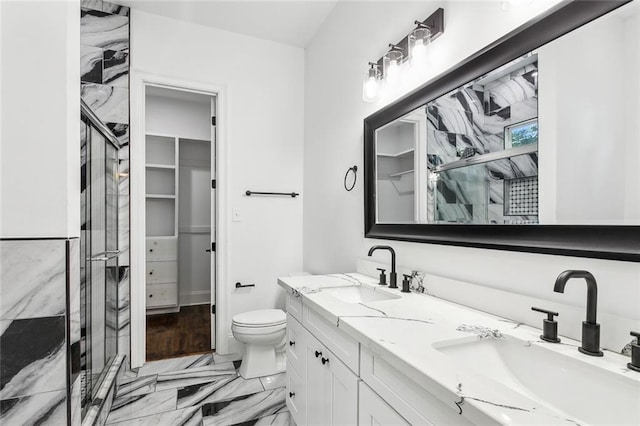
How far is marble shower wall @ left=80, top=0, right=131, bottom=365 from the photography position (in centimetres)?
240

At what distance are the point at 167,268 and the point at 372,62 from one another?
10.6 ft

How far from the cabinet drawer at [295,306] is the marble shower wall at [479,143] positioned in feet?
2.53

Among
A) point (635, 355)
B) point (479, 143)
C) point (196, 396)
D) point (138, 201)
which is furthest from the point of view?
point (138, 201)

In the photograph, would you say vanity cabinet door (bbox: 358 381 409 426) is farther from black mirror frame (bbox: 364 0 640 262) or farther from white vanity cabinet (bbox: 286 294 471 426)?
black mirror frame (bbox: 364 0 640 262)

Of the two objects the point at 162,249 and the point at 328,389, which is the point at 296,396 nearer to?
the point at 328,389

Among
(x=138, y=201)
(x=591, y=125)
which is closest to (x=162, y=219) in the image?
(x=138, y=201)

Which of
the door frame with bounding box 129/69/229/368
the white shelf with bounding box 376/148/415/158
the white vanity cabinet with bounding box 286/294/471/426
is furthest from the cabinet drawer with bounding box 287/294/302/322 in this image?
the door frame with bounding box 129/69/229/368

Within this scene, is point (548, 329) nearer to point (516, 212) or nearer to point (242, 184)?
point (516, 212)

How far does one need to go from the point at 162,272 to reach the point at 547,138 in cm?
392

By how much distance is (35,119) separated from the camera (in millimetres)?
1136

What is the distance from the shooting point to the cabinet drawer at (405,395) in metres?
0.71

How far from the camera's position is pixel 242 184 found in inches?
112

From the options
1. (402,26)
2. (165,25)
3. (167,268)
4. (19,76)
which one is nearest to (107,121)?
(165,25)

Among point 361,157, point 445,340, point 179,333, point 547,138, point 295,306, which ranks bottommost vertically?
point 179,333
